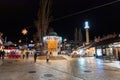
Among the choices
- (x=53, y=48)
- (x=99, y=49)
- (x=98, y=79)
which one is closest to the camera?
(x=98, y=79)

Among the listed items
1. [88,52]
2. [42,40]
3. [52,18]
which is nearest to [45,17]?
[52,18]

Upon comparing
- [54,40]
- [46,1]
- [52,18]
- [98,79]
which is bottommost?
[98,79]

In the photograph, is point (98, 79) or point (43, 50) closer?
point (98, 79)

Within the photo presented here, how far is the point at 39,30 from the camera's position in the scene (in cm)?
5769

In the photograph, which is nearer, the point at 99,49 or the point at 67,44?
the point at 99,49

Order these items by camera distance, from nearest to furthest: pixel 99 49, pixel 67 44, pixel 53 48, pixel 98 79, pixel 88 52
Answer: pixel 98 79 < pixel 99 49 < pixel 53 48 < pixel 88 52 < pixel 67 44

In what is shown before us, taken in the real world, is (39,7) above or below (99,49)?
above

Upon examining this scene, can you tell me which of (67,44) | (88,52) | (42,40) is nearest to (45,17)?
(42,40)

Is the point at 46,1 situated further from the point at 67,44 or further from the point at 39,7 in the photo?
the point at 67,44

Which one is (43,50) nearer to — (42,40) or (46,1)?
(42,40)

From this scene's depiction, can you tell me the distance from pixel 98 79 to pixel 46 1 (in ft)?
151

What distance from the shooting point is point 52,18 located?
189 ft

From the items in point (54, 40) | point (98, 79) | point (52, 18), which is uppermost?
point (52, 18)

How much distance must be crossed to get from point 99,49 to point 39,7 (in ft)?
69.6
